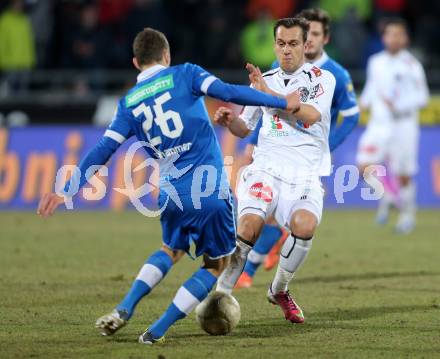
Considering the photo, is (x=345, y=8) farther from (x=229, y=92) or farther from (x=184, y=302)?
(x=184, y=302)

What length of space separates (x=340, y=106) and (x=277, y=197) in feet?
6.07

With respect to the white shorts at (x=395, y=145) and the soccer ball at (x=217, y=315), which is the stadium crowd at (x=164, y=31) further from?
the soccer ball at (x=217, y=315)

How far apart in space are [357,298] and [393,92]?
7128 mm

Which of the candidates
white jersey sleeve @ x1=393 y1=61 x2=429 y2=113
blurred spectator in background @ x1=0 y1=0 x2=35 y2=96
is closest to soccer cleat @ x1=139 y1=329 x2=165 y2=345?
white jersey sleeve @ x1=393 y1=61 x2=429 y2=113

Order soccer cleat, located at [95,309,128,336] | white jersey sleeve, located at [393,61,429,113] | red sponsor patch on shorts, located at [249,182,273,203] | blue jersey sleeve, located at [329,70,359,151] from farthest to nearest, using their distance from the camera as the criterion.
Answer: white jersey sleeve, located at [393,61,429,113] → blue jersey sleeve, located at [329,70,359,151] → red sponsor patch on shorts, located at [249,182,273,203] → soccer cleat, located at [95,309,128,336]

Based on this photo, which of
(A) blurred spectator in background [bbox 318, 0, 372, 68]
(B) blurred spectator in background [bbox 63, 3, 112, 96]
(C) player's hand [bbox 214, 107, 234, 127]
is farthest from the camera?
(A) blurred spectator in background [bbox 318, 0, 372, 68]

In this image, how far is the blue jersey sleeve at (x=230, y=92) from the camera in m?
6.79

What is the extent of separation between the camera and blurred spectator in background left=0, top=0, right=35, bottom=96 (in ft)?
62.8

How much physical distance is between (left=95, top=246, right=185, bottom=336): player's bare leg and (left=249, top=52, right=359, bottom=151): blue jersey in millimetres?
2583

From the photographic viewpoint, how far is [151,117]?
6.93m

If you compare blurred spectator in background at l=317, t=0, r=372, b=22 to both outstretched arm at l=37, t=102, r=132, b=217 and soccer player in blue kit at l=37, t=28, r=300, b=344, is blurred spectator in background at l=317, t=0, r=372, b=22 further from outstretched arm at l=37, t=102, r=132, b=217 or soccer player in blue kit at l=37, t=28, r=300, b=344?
outstretched arm at l=37, t=102, r=132, b=217

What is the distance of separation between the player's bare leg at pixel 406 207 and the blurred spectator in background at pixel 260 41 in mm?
4800

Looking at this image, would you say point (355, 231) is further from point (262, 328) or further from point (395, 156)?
point (262, 328)

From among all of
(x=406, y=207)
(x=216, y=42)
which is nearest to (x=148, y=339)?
(x=406, y=207)
